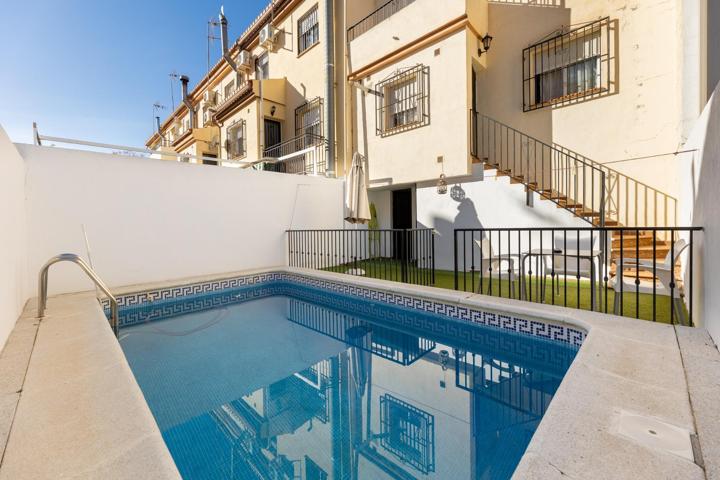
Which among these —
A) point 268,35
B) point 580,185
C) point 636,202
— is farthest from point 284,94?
point 636,202

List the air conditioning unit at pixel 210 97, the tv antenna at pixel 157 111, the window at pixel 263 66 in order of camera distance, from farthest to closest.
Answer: the tv antenna at pixel 157 111
the air conditioning unit at pixel 210 97
the window at pixel 263 66

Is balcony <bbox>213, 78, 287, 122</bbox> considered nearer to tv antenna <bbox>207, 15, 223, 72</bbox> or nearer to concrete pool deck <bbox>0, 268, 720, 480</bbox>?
tv antenna <bbox>207, 15, 223, 72</bbox>

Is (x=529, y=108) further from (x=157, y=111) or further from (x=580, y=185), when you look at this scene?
(x=157, y=111)

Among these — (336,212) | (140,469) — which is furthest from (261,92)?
(140,469)

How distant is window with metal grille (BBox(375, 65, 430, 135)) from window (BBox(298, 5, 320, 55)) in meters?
3.89

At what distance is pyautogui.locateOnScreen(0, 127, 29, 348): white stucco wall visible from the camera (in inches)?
124

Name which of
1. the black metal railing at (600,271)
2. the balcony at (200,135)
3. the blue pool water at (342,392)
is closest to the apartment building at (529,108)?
the black metal railing at (600,271)

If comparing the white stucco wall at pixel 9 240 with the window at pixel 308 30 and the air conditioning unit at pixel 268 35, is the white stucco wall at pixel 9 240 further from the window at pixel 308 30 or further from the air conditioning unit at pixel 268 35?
the air conditioning unit at pixel 268 35

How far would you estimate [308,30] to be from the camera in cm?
1173

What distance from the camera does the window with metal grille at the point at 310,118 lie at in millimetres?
11289

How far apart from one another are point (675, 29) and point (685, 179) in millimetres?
3116

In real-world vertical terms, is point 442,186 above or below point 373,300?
above

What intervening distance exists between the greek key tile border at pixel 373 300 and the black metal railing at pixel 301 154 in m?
4.19

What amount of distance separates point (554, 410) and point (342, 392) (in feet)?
5.91
